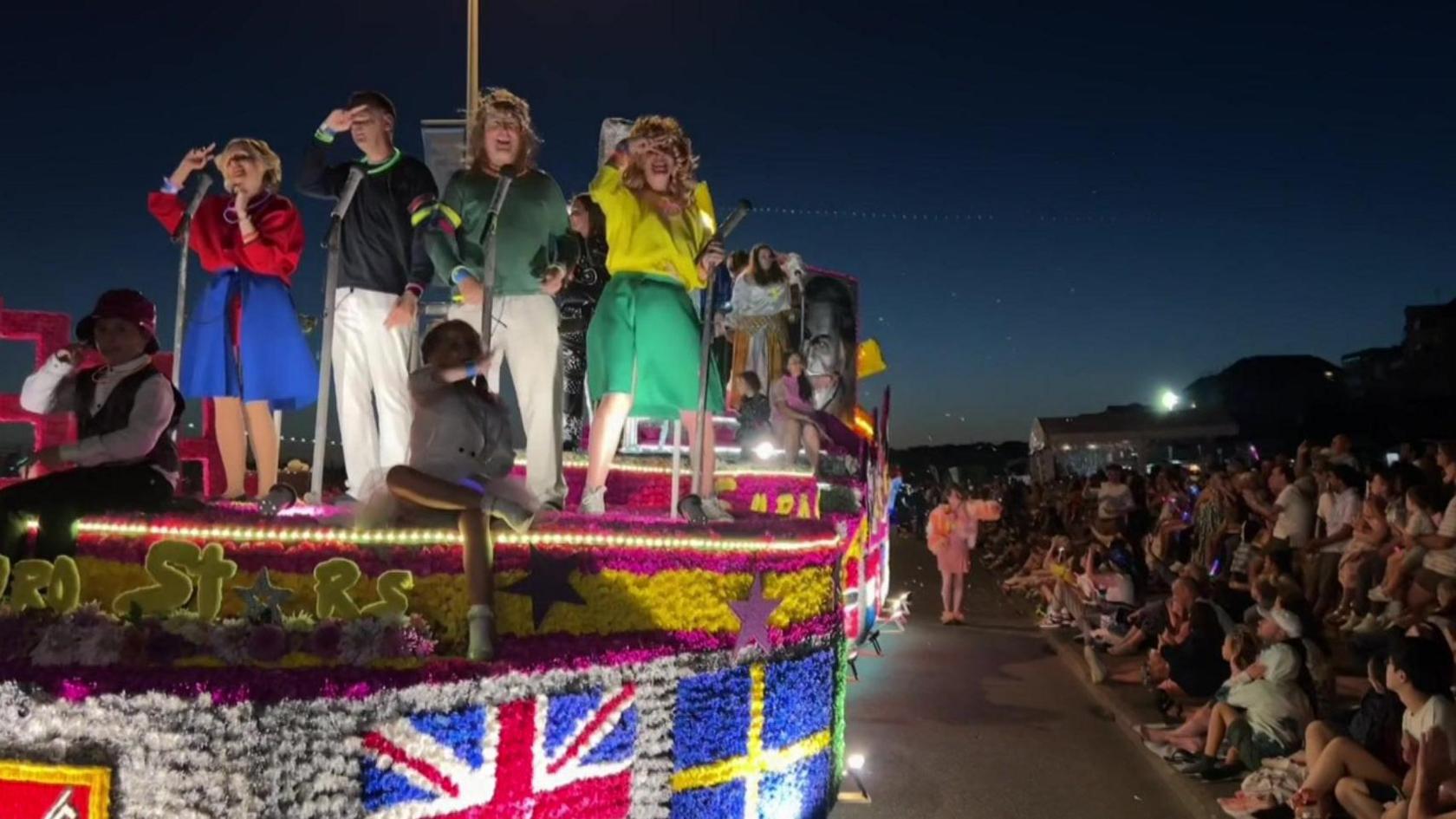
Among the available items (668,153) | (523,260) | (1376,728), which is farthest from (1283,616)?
(523,260)

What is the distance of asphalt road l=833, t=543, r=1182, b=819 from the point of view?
732cm

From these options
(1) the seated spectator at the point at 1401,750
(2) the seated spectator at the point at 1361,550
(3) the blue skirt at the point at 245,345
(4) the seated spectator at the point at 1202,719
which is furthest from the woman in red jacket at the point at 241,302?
(2) the seated spectator at the point at 1361,550

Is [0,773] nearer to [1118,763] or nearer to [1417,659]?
[1417,659]

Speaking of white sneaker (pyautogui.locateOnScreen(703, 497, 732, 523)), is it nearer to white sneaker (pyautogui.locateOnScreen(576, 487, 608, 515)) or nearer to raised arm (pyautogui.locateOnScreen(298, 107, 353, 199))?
white sneaker (pyautogui.locateOnScreen(576, 487, 608, 515))

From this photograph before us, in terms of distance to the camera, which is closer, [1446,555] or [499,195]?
[499,195]

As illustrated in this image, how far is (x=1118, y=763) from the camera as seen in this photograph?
832 cm

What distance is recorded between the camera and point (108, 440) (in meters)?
4.53

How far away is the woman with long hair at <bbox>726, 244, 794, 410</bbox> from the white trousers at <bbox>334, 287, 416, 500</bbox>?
25.7 ft

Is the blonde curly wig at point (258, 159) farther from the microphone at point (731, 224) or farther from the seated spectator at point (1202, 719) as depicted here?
the seated spectator at point (1202, 719)

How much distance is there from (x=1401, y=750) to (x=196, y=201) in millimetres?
6953

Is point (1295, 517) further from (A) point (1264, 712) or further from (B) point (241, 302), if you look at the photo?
(B) point (241, 302)

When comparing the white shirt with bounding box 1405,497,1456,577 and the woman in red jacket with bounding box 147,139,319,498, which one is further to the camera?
the white shirt with bounding box 1405,497,1456,577

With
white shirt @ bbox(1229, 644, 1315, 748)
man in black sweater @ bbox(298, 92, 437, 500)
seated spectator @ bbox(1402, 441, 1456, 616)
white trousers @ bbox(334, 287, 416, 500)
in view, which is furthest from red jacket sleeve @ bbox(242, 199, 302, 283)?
seated spectator @ bbox(1402, 441, 1456, 616)

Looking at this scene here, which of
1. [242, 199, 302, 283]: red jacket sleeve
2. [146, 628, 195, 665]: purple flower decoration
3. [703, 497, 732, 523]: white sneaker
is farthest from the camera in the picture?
[703, 497, 732, 523]: white sneaker
